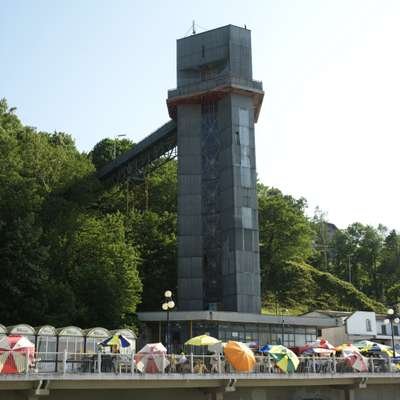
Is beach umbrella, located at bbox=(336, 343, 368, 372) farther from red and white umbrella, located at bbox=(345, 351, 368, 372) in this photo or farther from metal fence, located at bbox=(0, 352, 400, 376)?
metal fence, located at bbox=(0, 352, 400, 376)

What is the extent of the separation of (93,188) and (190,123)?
14.6 m

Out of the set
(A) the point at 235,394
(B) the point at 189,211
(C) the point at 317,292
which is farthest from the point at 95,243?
(C) the point at 317,292

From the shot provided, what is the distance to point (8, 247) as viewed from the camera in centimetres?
5306

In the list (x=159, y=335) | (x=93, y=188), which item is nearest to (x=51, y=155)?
(x=93, y=188)

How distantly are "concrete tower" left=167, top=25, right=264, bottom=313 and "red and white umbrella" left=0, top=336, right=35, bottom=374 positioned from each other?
33267mm

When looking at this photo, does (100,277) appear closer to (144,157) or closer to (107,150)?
(144,157)

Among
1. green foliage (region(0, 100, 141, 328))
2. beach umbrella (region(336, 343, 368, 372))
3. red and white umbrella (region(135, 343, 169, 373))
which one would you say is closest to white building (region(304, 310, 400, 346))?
green foliage (region(0, 100, 141, 328))

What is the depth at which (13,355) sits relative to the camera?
27.3m

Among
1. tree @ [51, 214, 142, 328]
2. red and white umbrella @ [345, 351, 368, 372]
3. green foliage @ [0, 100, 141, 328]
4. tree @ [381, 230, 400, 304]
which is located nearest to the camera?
red and white umbrella @ [345, 351, 368, 372]

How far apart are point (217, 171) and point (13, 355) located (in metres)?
40.1

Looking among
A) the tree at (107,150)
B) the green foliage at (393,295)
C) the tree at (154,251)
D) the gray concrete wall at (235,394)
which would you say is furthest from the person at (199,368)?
the green foliage at (393,295)

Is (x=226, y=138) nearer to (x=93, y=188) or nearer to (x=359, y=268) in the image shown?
(x=93, y=188)

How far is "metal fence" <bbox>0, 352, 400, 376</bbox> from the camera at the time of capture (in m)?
28.3

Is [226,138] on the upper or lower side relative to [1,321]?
upper
